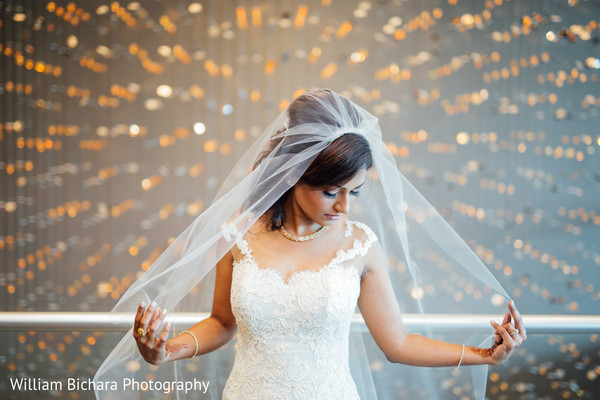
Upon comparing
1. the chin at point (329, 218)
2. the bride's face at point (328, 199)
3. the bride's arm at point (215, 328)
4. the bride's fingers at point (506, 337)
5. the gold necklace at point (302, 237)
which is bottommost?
the bride's arm at point (215, 328)

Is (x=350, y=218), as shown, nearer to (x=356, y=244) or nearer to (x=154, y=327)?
(x=356, y=244)

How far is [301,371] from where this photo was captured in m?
1.29

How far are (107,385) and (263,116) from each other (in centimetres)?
172

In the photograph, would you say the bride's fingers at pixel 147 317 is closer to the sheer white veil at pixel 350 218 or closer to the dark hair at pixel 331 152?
the sheer white veil at pixel 350 218

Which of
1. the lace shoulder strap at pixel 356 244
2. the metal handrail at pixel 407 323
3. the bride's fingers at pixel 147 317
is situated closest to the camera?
the bride's fingers at pixel 147 317

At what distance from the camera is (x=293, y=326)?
4.22ft

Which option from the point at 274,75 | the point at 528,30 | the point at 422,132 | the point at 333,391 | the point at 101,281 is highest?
the point at 528,30

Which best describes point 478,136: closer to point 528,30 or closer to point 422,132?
point 422,132

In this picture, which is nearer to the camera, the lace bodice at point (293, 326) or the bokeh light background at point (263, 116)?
the lace bodice at point (293, 326)

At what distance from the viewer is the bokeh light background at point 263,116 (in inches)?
106

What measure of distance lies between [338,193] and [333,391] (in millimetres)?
534

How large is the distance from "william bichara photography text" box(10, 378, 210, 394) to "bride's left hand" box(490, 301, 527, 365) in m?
0.87

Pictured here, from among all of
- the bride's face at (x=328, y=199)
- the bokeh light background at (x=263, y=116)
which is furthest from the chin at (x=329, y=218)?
the bokeh light background at (x=263, y=116)

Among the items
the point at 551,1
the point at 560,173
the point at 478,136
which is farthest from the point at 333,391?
the point at 551,1
